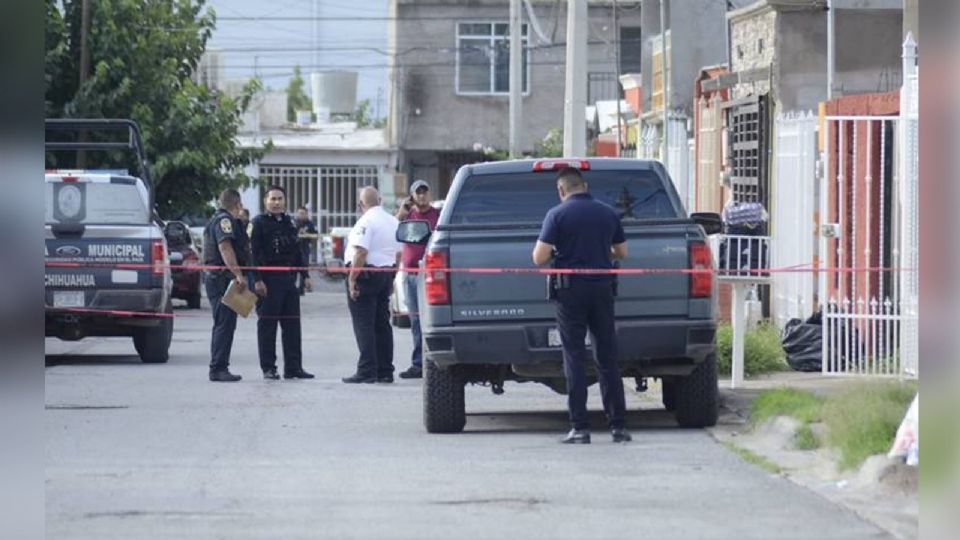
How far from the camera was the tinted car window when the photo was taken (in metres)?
14.4

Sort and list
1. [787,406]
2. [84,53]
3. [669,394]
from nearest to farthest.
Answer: [787,406] < [669,394] < [84,53]

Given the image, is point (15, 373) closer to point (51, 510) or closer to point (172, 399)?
point (51, 510)

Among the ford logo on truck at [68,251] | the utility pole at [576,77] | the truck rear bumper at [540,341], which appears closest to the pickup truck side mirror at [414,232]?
the truck rear bumper at [540,341]

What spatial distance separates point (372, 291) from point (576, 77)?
8.75 metres

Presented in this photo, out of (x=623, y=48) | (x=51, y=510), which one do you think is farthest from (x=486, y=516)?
(x=623, y=48)

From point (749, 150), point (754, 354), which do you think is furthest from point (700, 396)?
point (749, 150)

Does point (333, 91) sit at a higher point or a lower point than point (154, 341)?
higher

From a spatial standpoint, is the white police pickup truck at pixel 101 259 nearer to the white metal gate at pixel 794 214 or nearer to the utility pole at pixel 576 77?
the white metal gate at pixel 794 214

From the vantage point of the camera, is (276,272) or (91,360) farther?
(91,360)

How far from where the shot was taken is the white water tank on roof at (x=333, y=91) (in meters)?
63.9

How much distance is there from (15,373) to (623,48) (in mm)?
43263

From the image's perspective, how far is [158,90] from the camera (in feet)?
119

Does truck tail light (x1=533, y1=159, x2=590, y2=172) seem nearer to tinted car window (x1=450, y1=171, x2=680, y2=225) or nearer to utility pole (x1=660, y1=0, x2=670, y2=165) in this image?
tinted car window (x1=450, y1=171, x2=680, y2=225)

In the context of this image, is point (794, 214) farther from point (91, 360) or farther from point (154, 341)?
point (91, 360)
